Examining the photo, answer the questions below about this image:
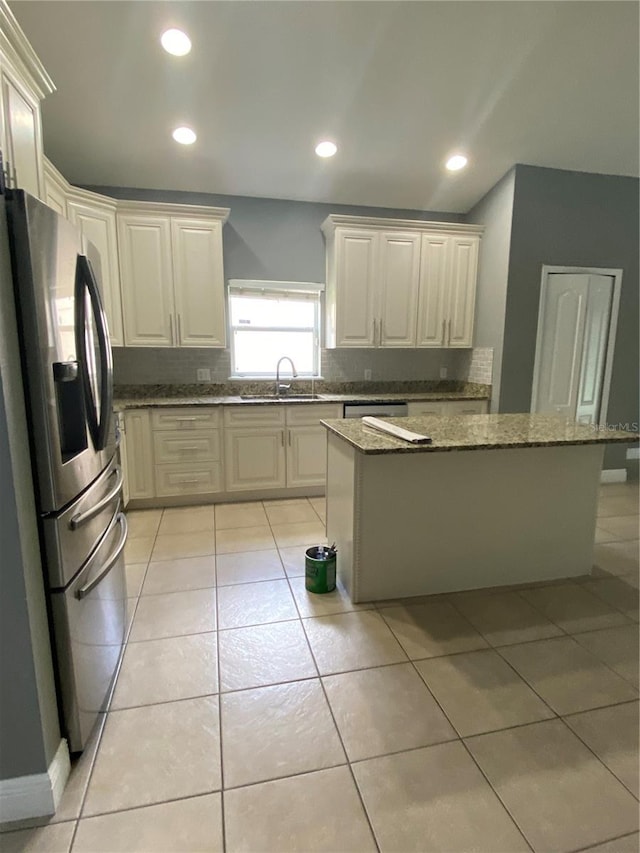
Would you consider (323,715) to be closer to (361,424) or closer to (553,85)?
(361,424)

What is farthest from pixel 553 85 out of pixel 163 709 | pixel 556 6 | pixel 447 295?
pixel 163 709

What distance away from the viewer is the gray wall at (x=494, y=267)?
13.1ft

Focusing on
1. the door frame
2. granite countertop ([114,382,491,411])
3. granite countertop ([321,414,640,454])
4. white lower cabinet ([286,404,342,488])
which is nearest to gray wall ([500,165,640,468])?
the door frame

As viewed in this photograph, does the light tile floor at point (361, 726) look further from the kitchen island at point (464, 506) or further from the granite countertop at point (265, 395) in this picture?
the granite countertop at point (265, 395)

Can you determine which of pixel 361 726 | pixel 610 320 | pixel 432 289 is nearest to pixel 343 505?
pixel 361 726

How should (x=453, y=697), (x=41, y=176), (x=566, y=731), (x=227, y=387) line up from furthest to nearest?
(x=227, y=387) < (x=41, y=176) < (x=453, y=697) < (x=566, y=731)

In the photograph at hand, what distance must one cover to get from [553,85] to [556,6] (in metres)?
0.59

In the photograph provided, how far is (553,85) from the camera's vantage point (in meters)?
3.11

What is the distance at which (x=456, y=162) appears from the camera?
3.81 meters

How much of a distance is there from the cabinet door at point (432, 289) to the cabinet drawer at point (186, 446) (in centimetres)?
222

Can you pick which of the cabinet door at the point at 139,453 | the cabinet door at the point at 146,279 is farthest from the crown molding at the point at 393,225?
the cabinet door at the point at 139,453

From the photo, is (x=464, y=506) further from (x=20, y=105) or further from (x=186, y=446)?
(x=20, y=105)

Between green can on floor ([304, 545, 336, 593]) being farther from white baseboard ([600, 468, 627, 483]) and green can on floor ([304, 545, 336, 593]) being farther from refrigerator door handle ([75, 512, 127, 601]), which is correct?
white baseboard ([600, 468, 627, 483])

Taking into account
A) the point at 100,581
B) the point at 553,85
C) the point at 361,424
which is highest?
the point at 553,85
